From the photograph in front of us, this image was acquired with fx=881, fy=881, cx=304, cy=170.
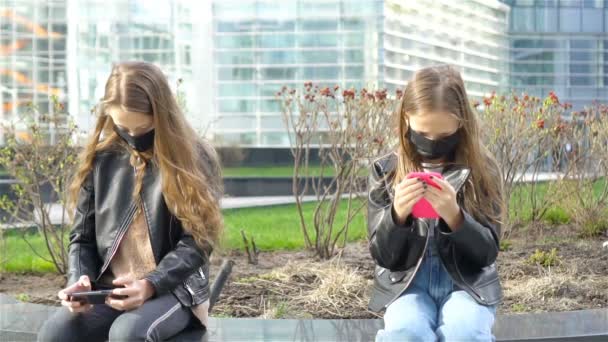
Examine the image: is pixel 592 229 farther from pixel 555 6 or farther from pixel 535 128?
pixel 555 6

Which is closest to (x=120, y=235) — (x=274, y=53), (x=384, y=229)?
(x=384, y=229)

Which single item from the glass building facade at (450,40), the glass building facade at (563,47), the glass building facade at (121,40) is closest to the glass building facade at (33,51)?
the glass building facade at (121,40)

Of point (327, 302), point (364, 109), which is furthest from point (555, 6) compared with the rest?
point (327, 302)

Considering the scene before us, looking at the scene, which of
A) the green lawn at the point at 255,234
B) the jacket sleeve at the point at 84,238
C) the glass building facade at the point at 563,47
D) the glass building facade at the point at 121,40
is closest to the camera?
the jacket sleeve at the point at 84,238

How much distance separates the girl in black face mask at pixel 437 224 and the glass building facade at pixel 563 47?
25514 mm

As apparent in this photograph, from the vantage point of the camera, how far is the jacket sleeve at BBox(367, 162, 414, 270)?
294cm

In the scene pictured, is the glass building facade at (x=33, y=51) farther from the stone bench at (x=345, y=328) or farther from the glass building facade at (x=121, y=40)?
the stone bench at (x=345, y=328)

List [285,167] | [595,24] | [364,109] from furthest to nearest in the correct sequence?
[595,24] < [285,167] < [364,109]

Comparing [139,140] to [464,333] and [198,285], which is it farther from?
[464,333]

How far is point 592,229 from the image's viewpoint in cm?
753

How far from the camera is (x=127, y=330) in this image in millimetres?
2809

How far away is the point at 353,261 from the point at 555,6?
2425 centimetres

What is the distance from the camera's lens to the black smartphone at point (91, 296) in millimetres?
2867

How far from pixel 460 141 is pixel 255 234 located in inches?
234
